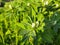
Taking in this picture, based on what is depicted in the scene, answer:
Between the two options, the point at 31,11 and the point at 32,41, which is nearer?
the point at 32,41

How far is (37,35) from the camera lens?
7.33ft

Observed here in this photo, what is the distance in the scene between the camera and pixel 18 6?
257 centimetres

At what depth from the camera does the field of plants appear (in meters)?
2.23

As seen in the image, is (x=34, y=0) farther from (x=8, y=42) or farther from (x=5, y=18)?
(x=8, y=42)

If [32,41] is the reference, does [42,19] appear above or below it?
above

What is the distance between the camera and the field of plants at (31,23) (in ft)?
7.33

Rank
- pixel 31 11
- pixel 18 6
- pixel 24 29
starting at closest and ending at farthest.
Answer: pixel 24 29 < pixel 31 11 < pixel 18 6

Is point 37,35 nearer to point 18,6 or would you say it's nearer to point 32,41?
point 32,41

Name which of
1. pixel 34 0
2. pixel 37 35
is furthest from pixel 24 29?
pixel 34 0

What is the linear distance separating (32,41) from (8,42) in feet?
1.15

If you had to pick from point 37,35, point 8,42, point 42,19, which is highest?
point 42,19

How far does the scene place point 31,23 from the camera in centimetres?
228

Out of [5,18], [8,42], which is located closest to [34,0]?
[5,18]

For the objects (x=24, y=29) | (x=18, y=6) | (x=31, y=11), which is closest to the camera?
(x=24, y=29)
